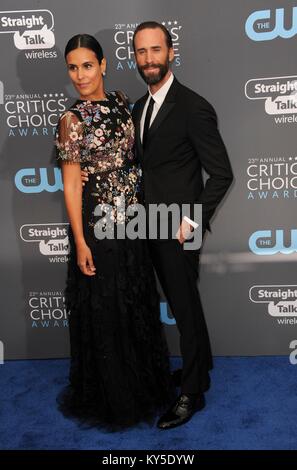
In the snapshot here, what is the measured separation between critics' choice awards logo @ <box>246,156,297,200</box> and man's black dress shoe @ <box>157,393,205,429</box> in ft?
4.16

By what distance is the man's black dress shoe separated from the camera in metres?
2.50

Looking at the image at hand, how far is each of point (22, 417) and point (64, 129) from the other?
5.35ft

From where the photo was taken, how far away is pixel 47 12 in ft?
9.18

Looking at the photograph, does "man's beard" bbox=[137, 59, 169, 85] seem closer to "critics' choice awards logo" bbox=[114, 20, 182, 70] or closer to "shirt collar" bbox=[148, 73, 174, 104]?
"shirt collar" bbox=[148, 73, 174, 104]

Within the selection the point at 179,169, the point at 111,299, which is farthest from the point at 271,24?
Answer: the point at 111,299

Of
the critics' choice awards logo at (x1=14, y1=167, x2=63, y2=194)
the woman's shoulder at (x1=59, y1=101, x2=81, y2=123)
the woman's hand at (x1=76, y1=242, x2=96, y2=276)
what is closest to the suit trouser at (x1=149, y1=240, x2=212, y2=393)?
the woman's hand at (x1=76, y1=242, x2=96, y2=276)

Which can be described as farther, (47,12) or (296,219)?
(296,219)

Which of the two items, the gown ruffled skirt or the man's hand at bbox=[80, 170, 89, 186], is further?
the gown ruffled skirt

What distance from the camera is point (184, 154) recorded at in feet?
7.61

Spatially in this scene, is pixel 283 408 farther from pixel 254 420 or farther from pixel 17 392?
pixel 17 392

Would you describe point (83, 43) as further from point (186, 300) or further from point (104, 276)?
point (186, 300)

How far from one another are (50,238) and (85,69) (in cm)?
127

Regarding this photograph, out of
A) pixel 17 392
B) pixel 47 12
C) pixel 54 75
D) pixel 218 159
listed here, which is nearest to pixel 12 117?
pixel 54 75
